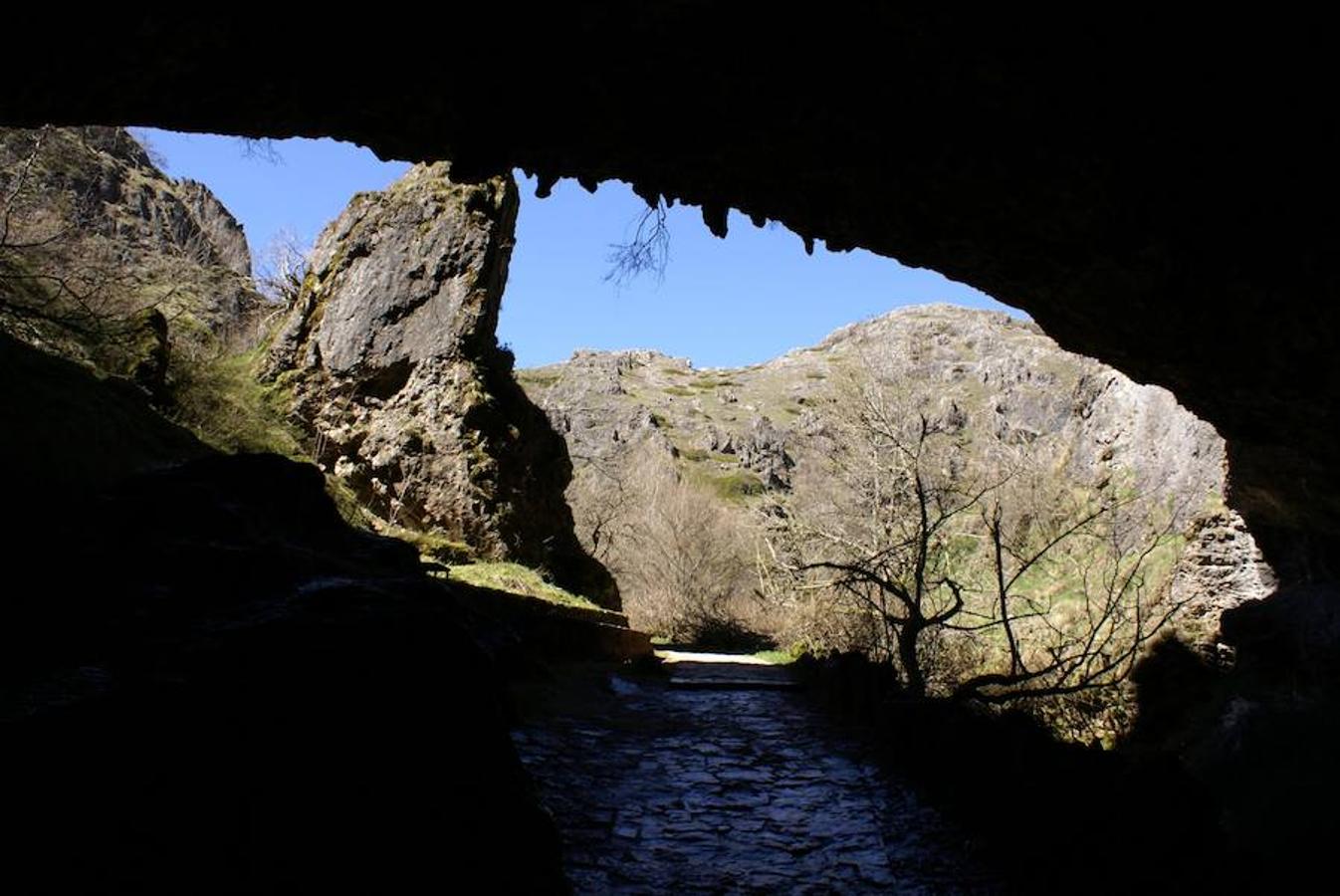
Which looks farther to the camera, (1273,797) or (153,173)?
(153,173)

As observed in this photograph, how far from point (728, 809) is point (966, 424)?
47.6ft

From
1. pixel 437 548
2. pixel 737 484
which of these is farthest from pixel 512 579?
pixel 737 484

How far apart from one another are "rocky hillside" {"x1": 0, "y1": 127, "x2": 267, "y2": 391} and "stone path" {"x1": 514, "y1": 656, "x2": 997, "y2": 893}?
218 inches

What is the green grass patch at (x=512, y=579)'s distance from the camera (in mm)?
11602

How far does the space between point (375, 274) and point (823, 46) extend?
1321 cm

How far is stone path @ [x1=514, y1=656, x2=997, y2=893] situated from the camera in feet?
12.7

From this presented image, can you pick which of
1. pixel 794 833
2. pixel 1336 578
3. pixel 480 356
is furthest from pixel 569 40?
pixel 480 356

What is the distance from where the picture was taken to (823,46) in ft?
13.8

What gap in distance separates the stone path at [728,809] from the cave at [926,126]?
2.05 m

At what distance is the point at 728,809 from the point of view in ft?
16.5

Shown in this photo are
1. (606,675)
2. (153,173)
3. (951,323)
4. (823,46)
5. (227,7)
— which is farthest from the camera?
(951,323)

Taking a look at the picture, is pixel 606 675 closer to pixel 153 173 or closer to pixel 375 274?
pixel 375 274

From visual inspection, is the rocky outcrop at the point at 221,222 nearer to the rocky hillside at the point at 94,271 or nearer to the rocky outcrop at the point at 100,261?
the rocky outcrop at the point at 100,261

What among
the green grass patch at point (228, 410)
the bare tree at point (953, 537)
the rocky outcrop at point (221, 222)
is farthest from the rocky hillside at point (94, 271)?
the bare tree at point (953, 537)
